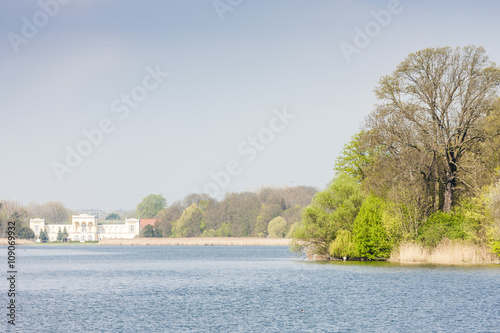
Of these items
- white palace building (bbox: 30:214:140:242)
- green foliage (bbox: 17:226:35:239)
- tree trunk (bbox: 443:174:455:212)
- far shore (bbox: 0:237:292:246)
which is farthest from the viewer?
white palace building (bbox: 30:214:140:242)

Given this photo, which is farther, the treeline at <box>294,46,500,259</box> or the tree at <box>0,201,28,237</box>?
the tree at <box>0,201,28,237</box>

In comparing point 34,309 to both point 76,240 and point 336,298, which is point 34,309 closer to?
point 336,298

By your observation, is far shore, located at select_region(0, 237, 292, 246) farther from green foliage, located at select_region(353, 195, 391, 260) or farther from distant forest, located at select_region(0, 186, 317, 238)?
green foliage, located at select_region(353, 195, 391, 260)

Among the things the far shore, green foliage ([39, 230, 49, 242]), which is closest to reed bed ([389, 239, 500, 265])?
the far shore

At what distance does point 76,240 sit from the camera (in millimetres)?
191875

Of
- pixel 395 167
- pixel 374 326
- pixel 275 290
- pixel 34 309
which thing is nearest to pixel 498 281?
pixel 275 290

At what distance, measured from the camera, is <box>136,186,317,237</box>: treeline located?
13612 cm

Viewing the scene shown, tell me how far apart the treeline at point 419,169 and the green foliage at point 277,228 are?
72215 mm

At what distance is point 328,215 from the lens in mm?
50781

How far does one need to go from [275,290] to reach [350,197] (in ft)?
66.7

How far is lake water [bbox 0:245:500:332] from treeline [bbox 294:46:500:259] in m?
6.23

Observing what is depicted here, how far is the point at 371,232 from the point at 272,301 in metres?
21.9

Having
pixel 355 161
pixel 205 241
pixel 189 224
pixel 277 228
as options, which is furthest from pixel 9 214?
pixel 355 161

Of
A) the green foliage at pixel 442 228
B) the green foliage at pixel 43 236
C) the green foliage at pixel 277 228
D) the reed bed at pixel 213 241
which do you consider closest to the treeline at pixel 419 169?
the green foliage at pixel 442 228
